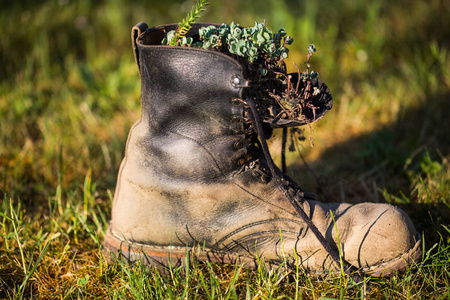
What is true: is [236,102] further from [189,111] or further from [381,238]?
[381,238]

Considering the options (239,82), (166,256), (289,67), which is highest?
(239,82)

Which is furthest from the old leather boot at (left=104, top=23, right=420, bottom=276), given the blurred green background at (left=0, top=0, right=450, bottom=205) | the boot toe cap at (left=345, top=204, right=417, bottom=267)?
the blurred green background at (left=0, top=0, right=450, bottom=205)

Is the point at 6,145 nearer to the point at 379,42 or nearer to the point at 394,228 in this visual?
the point at 394,228

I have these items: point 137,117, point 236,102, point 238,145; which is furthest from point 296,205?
point 137,117

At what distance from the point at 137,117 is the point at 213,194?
1.73m

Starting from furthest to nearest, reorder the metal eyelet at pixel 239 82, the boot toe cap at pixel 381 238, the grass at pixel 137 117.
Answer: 1. the grass at pixel 137 117
2. the boot toe cap at pixel 381 238
3. the metal eyelet at pixel 239 82

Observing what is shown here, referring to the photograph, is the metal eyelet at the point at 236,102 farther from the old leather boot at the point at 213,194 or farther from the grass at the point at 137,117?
the grass at the point at 137,117

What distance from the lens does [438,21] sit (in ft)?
12.0

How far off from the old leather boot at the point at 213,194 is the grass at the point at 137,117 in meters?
0.09

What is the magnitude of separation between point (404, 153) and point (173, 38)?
1.56 meters

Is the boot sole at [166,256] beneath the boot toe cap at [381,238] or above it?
beneath

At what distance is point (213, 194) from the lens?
157cm

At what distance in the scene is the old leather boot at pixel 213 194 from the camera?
146 centimetres

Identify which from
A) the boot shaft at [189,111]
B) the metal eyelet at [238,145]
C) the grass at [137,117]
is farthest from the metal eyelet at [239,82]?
the grass at [137,117]
